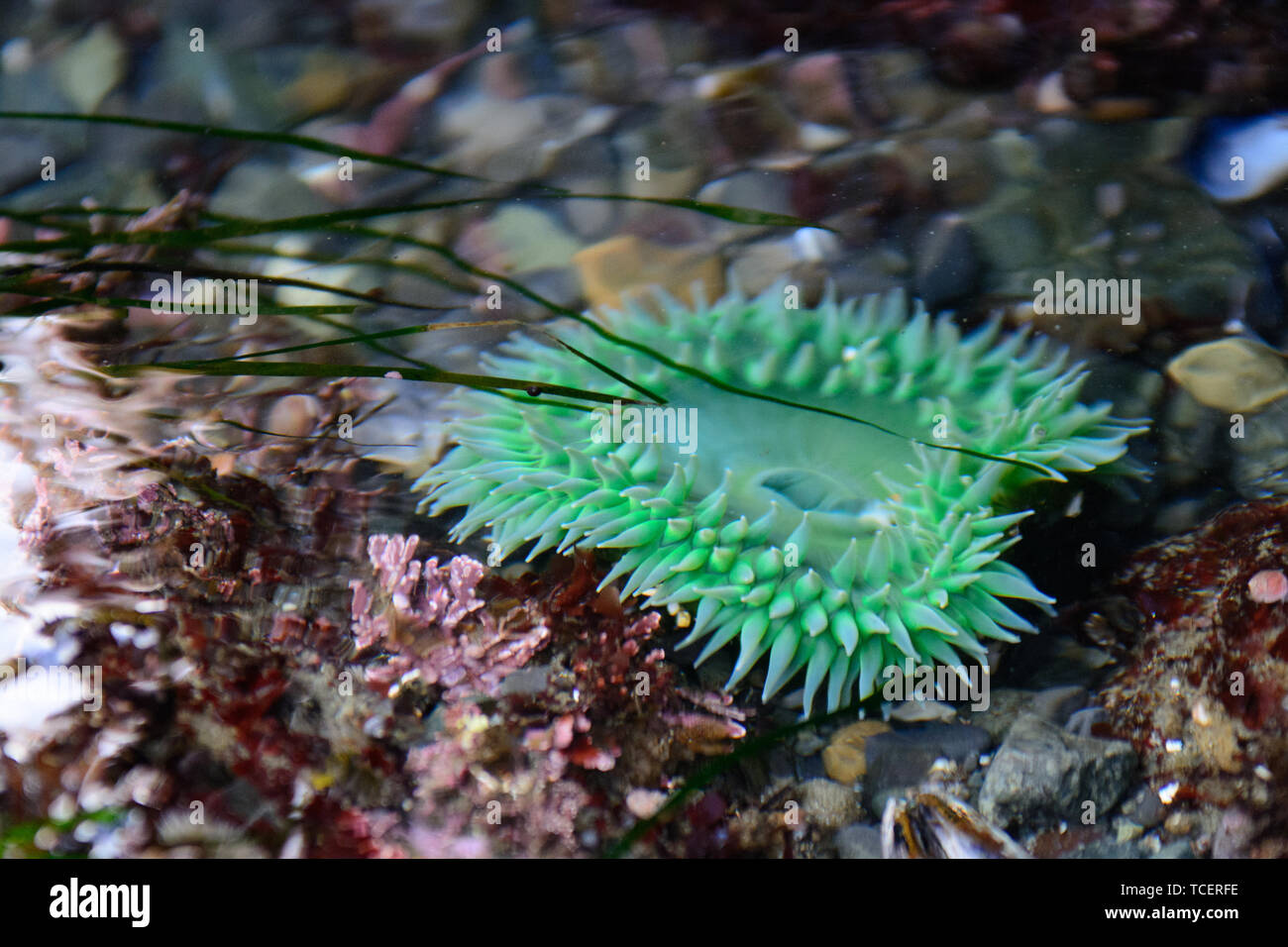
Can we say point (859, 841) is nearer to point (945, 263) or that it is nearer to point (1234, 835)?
point (1234, 835)

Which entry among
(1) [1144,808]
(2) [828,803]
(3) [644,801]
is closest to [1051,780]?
(1) [1144,808]

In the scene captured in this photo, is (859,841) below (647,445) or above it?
below

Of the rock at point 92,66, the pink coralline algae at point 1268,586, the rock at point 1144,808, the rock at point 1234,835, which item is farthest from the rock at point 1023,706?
the rock at point 92,66

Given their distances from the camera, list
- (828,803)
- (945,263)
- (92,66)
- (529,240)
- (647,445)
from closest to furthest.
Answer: (828,803) → (647,445) → (945,263) → (529,240) → (92,66)

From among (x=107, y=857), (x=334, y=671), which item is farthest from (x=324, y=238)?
(x=107, y=857)

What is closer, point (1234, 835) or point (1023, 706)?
point (1234, 835)

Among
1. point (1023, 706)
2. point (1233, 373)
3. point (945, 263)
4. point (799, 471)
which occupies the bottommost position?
point (1023, 706)
